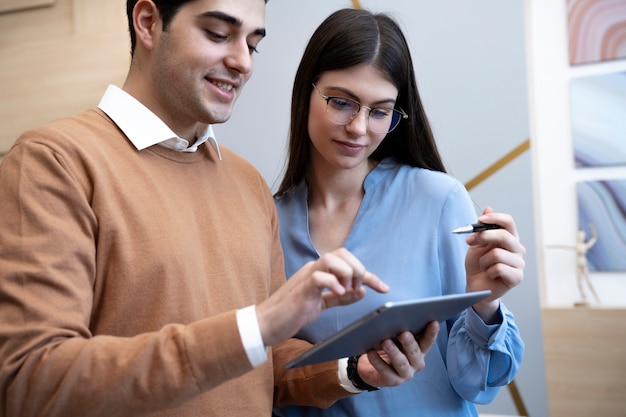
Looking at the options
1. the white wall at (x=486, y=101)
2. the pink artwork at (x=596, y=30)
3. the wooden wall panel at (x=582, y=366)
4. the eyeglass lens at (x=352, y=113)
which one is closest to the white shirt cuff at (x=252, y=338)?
the eyeglass lens at (x=352, y=113)

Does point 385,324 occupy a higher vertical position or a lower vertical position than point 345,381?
higher

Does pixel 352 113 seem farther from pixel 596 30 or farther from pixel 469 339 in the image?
pixel 596 30

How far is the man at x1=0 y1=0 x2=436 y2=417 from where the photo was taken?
3.33 feet

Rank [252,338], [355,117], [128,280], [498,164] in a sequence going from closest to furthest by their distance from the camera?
[252,338]
[128,280]
[355,117]
[498,164]

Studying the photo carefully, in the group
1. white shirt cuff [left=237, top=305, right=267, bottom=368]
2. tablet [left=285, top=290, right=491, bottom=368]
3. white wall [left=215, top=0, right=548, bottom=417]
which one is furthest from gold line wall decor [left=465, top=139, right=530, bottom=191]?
white shirt cuff [left=237, top=305, right=267, bottom=368]

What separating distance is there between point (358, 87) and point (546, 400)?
2050mm

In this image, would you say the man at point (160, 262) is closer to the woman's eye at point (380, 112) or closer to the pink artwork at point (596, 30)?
the woman's eye at point (380, 112)

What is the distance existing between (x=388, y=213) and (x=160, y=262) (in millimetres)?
649

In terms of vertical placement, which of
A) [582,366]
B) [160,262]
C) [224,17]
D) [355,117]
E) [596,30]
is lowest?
[582,366]

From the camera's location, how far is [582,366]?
10.2 feet

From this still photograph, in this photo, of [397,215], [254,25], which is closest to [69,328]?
[254,25]

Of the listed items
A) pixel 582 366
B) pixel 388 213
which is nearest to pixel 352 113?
pixel 388 213

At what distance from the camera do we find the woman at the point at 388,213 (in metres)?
1.48

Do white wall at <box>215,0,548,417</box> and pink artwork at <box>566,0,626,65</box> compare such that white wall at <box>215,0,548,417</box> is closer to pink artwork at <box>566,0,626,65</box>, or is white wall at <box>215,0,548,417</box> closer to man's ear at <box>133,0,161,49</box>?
pink artwork at <box>566,0,626,65</box>
